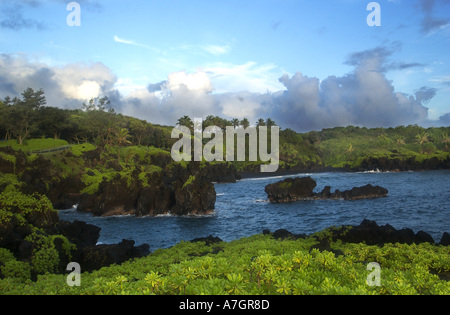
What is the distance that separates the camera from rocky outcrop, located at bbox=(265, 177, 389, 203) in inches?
2458

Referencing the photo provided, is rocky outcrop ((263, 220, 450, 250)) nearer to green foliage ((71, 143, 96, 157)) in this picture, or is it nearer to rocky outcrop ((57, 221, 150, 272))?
rocky outcrop ((57, 221, 150, 272))

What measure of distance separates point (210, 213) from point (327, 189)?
2735 cm

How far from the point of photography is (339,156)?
579 ft

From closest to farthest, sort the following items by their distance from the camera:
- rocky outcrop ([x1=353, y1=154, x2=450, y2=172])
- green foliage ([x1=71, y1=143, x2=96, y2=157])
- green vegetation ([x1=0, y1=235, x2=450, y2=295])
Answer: green vegetation ([x1=0, y1=235, x2=450, y2=295])
green foliage ([x1=71, y1=143, x2=96, y2=157])
rocky outcrop ([x1=353, y1=154, x2=450, y2=172])

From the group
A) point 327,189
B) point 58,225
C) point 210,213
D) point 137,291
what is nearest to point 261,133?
point 327,189

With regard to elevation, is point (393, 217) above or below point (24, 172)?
below

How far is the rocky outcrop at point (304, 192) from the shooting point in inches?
2458

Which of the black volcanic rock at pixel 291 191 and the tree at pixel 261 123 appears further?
the tree at pixel 261 123

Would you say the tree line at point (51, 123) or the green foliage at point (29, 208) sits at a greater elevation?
the tree line at point (51, 123)

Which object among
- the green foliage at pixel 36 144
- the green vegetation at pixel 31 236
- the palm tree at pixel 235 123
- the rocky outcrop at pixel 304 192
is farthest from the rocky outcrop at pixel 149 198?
the palm tree at pixel 235 123

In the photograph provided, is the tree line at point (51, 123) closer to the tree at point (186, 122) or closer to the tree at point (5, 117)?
the tree at point (5, 117)

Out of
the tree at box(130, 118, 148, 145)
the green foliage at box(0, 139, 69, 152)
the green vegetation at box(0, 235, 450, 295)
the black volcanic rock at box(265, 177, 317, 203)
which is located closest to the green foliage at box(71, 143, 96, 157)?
the green foliage at box(0, 139, 69, 152)

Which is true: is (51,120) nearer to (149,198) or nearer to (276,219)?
(149,198)
